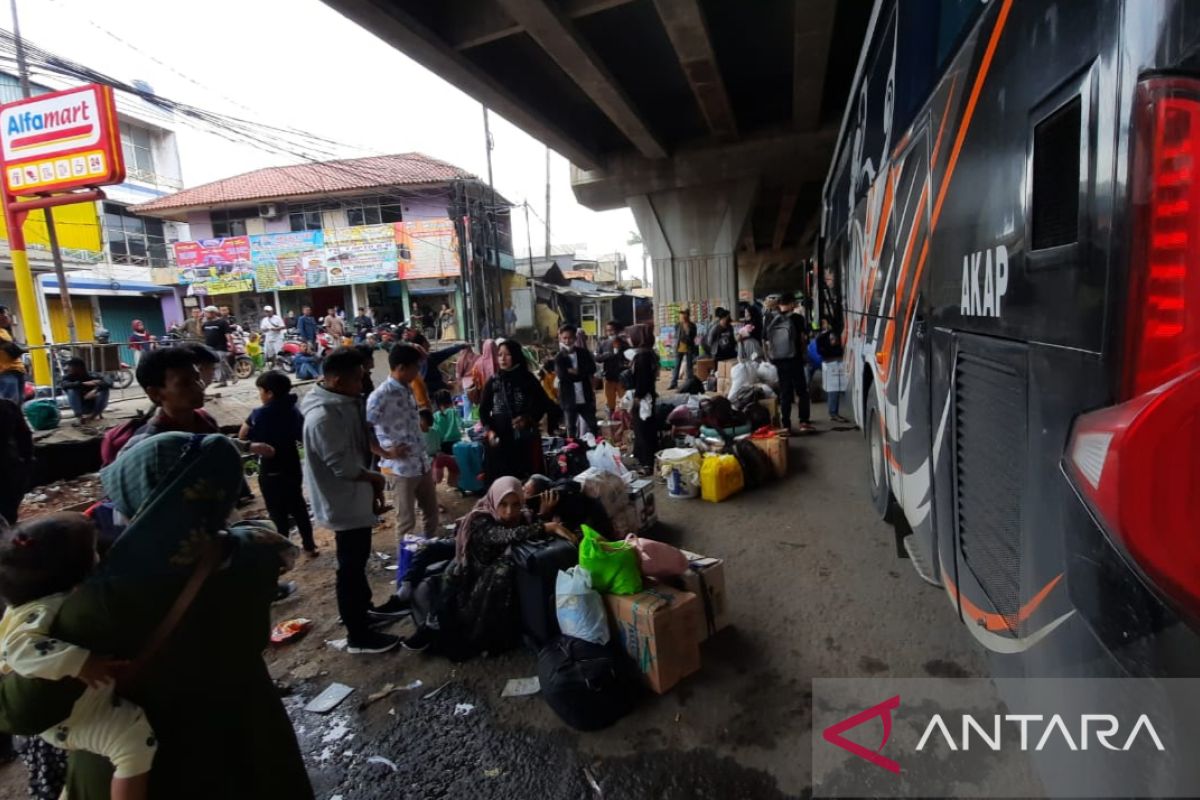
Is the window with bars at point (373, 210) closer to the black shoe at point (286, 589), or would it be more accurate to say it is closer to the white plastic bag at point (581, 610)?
the black shoe at point (286, 589)

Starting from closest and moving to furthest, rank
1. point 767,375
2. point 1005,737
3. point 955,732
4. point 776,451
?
point 1005,737, point 955,732, point 776,451, point 767,375

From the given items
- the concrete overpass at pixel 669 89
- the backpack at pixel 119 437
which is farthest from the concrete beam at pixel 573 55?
the backpack at pixel 119 437

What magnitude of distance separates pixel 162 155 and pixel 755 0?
102 ft

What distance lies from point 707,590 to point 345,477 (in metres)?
2.18

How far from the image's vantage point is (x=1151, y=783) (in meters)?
1.00

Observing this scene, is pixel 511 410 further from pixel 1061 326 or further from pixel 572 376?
pixel 1061 326

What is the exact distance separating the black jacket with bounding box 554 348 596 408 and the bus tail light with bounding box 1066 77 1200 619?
657cm

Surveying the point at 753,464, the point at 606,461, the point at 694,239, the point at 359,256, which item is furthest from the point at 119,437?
the point at 359,256

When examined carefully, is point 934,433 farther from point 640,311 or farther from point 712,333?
point 640,311

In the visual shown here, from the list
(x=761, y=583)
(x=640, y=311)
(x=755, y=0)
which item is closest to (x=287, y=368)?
(x=755, y=0)

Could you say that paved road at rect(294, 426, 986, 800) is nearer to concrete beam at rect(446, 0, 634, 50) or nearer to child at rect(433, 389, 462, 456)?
child at rect(433, 389, 462, 456)

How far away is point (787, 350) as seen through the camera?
7.71 metres

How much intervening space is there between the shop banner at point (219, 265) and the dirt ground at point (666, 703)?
2597 cm

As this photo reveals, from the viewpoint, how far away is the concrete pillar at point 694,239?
49.8 ft
